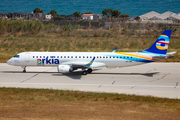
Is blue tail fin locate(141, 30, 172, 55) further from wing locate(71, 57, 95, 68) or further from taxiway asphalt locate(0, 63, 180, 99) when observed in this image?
wing locate(71, 57, 95, 68)

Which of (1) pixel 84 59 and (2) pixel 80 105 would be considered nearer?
(2) pixel 80 105

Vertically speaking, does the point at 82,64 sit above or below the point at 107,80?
above

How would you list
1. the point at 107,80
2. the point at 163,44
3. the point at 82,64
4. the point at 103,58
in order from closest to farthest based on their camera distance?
the point at 107,80
the point at 82,64
the point at 163,44
the point at 103,58

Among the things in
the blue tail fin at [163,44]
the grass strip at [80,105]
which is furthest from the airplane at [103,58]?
the grass strip at [80,105]

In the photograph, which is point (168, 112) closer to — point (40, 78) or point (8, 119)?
point (8, 119)

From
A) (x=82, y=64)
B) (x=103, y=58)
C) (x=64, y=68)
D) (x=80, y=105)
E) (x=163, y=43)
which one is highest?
(x=163, y=43)

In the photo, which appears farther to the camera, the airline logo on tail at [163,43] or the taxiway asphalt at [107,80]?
the airline logo on tail at [163,43]

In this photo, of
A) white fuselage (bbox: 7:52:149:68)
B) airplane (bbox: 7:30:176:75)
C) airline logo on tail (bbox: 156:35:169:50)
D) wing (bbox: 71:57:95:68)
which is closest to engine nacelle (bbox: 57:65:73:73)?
wing (bbox: 71:57:95:68)

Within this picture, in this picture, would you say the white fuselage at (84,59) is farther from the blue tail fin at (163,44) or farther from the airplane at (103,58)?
the blue tail fin at (163,44)

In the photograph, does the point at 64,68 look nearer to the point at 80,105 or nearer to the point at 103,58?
the point at 103,58

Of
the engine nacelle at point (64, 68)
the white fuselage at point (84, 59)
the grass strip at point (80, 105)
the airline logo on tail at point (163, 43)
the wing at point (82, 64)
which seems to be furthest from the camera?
the white fuselage at point (84, 59)

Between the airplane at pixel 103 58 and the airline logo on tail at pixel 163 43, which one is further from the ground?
the airline logo on tail at pixel 163 43

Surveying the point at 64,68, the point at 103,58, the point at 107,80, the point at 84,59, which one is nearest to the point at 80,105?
the point at 107,80

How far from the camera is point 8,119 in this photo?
16.9 m
